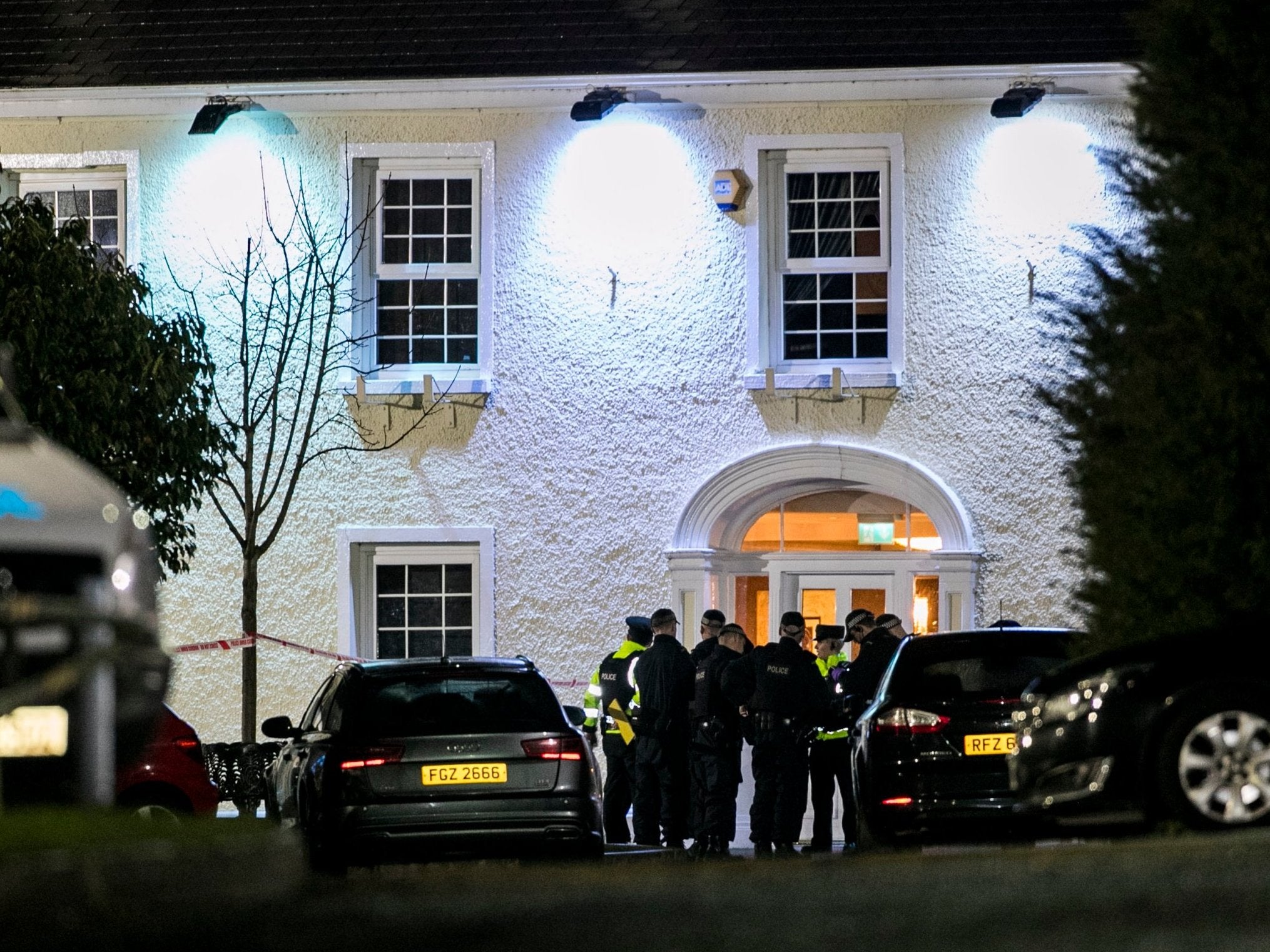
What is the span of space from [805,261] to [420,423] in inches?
156

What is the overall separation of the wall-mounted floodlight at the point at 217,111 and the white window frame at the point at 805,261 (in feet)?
15.8

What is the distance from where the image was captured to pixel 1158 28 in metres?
9.38

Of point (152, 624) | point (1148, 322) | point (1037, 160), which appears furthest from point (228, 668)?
point (152, 624)

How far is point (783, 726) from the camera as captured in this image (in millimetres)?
15453

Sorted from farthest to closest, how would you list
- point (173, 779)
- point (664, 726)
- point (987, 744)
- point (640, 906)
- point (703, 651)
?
point (703, 651) → point (664, 726) → point (173, 779) → point (987, 744) → point (640, 906)

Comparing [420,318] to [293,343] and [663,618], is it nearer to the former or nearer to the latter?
[293,343]

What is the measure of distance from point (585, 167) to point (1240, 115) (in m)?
11.5

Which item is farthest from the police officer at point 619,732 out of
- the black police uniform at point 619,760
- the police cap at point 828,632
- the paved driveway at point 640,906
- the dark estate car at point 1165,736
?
the paved driveway at point 640,906

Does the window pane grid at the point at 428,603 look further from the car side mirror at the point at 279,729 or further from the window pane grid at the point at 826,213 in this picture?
the car side mirror at the point at 279,729

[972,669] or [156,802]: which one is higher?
[972,669]

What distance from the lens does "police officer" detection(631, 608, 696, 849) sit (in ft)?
52.5

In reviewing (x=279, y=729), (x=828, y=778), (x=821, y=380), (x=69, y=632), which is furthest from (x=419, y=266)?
(x=69, y=632)

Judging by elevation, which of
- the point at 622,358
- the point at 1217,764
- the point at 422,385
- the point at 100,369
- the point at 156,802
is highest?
the point at 622,358

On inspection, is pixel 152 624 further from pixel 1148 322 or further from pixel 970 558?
pixel 970 558
